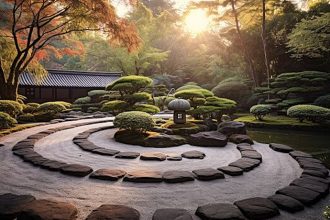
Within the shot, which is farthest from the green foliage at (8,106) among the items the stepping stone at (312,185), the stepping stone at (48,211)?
the stepping stone at (312,185)

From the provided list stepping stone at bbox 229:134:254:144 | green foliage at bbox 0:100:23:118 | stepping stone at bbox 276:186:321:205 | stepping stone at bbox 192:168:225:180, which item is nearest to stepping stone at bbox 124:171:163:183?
stepping stone at bbox 192:168:225:180

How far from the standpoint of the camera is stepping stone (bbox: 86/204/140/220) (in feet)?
11.2

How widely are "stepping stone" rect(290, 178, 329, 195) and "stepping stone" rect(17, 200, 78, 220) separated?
4102 millimetres

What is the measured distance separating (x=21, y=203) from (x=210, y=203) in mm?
2925

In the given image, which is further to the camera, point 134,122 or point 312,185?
point 134,122

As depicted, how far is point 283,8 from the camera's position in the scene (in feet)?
69.6

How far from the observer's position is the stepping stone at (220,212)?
350 cm

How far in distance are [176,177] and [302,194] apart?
2.27m

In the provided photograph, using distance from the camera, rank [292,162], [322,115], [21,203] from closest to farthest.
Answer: [21,203] → [292,162] → [322,115]

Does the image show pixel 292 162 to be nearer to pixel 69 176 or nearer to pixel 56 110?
pixel 69 176

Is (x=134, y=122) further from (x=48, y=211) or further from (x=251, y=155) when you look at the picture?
(x=48, y=211)

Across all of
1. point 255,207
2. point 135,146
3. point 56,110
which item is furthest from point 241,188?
point 56,110

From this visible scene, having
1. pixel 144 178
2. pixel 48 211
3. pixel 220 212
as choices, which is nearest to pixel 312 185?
pixel 220 212

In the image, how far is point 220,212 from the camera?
3627mm
